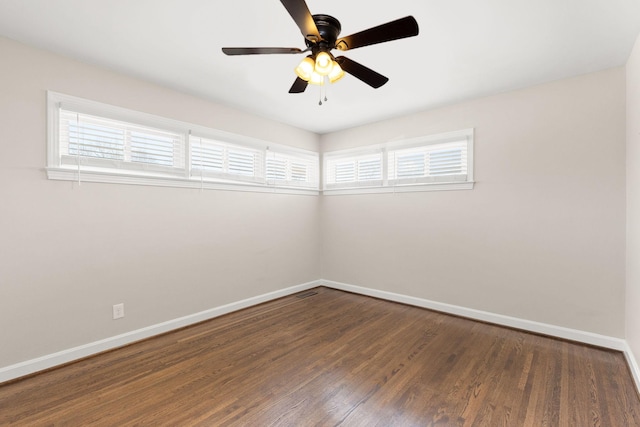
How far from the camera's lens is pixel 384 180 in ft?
14.0

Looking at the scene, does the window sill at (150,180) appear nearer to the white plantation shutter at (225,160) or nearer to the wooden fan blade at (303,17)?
the white plantation shutter at (225,160)

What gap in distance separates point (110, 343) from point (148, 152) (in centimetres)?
184

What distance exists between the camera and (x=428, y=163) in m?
3.88

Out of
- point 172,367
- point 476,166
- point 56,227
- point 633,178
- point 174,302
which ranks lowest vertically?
point 172,367

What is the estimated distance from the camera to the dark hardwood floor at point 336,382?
1.84 m

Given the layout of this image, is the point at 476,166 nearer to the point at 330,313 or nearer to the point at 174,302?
the point at 330,313

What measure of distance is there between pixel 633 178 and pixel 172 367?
398cm

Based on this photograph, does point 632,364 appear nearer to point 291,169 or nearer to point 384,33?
point 384,33

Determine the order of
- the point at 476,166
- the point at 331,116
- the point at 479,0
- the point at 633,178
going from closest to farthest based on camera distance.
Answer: the point at 479,0, the point at 633,178, the point at 476,166, the point at 331,116

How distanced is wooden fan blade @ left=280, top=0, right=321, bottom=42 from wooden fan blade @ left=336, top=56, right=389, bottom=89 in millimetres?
253

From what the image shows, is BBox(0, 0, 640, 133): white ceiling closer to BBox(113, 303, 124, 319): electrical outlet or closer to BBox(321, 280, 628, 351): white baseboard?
BBox(113, 303, 124, 319): electrical outlet

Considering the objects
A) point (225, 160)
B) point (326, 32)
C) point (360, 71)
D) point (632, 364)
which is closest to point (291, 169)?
point (225, 160)

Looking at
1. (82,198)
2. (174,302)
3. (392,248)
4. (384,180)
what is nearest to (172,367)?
(174,302)

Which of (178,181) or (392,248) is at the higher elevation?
(178,181)
